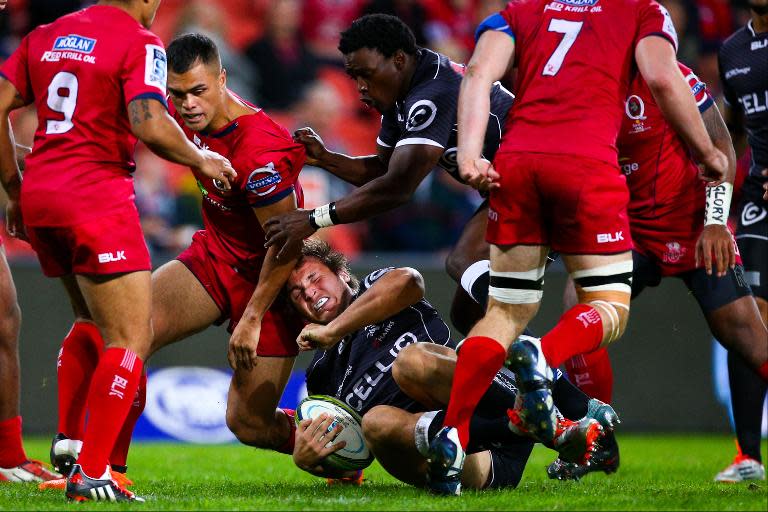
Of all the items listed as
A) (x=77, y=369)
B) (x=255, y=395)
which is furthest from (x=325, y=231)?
(x=77, y=369)

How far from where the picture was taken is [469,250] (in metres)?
5.97

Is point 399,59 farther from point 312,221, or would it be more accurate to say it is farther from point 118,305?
point 118,305

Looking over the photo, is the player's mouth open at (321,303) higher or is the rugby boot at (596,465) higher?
the player's mouth open at (321,303)

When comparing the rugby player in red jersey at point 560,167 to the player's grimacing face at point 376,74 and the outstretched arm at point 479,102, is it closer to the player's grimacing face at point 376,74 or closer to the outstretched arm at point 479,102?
the outstretched arm at point 479,102

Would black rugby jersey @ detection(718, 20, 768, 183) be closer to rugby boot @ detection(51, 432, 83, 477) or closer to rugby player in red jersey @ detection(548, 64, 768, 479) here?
rugby player in red jersey @ detection(548, 64, 768, 479)

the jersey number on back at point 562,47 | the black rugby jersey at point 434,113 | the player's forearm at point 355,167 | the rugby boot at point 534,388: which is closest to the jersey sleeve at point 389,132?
the black rugby jersey at point 434,113

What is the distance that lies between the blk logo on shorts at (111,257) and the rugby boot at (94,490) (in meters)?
0.85

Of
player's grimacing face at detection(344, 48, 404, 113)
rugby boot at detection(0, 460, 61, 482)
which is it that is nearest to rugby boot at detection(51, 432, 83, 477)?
rugby boot at detection(0, 460, 61, 482)

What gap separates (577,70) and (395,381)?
1632 mm

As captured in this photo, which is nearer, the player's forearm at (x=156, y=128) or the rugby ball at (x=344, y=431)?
the player's forearm at (x=156, y=128)

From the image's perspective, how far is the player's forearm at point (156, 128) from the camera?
446 centimetres

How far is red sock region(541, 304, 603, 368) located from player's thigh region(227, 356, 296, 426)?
1984 millimetres

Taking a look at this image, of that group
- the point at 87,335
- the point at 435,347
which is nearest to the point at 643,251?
the point at 435,347

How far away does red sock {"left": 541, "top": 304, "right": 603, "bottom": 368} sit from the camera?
4383mm
